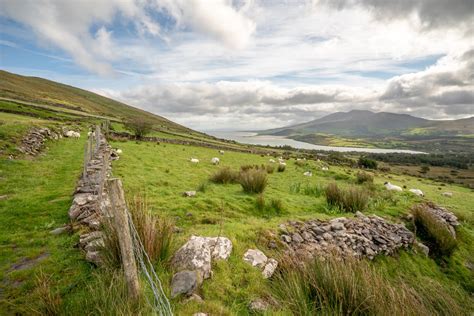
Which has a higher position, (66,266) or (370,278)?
(370,278)

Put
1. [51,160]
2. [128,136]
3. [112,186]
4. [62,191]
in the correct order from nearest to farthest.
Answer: [112,186]
[62,191]
[51,160]
[128,136]

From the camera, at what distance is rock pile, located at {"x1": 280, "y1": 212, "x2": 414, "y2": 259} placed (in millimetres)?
5973

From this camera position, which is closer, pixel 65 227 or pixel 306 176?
pixel 65 227

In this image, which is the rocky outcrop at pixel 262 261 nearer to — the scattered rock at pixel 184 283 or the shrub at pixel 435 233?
the scattered rock at pixel 184 283

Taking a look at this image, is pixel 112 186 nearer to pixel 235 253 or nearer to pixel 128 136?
pixel 235 253

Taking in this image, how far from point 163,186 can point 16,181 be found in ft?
17.0

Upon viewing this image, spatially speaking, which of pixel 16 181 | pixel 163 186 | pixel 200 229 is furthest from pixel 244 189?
pixel 16 181

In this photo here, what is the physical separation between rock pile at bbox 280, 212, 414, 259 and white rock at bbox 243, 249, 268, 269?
101 cm

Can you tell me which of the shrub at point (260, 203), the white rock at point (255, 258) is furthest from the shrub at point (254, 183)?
the white rock at point (255, 258)

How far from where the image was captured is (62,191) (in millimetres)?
7848

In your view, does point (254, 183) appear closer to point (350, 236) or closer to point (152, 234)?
point (350, 236)

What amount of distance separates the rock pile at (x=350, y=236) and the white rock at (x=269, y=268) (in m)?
1.05

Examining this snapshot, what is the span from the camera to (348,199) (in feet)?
30.9

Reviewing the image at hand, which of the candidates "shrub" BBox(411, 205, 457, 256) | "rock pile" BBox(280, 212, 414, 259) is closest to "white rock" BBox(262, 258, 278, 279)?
"rock pile" BBox(280, 212, 414, 259)
